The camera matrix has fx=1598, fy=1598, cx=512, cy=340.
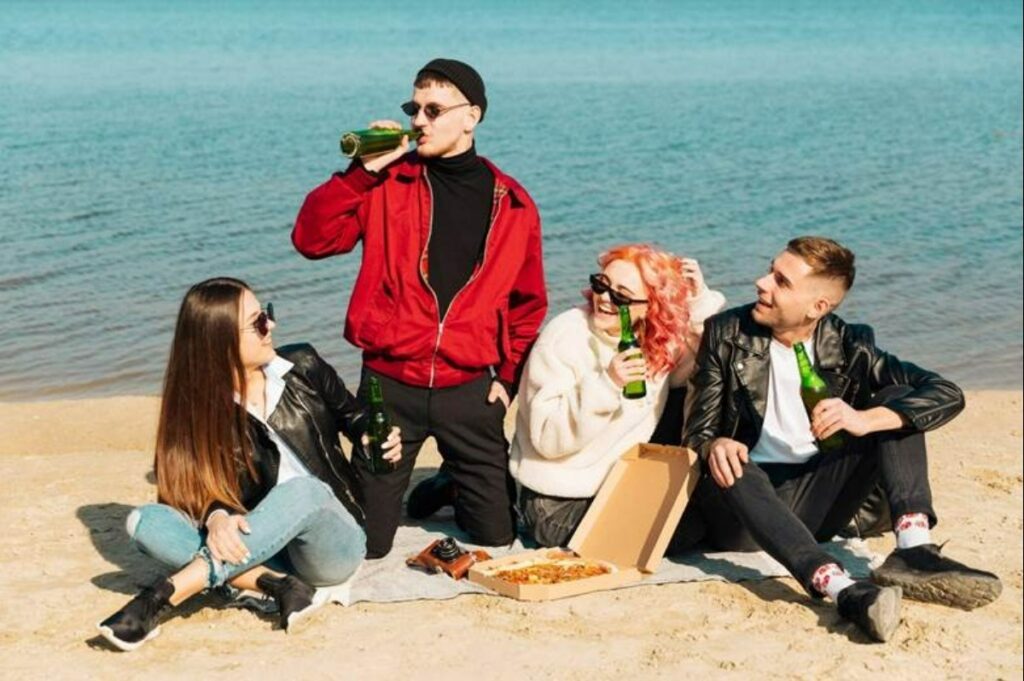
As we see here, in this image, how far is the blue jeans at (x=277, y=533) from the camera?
620cm

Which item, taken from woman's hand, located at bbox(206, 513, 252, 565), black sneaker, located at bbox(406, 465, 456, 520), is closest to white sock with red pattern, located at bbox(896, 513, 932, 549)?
black sneaker, located at bbox(406, 465, 456, 520)

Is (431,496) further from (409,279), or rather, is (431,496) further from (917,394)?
(917,394)

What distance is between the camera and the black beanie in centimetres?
704

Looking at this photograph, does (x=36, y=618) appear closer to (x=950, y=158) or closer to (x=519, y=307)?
(x=519, y=307)

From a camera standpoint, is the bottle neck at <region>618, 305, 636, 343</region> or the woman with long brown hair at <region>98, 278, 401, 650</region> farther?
the bottle neck at <region>618, 305, 636, 343</region>

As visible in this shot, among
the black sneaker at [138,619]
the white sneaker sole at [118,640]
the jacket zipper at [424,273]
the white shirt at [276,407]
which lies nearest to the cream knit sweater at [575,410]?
the jacket zipper at [424,273]

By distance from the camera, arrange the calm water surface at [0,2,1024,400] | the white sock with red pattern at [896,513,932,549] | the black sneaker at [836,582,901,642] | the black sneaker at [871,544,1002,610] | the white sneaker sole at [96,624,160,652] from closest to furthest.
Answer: the white sneaker sole at [96,624,160,652] → the black sneaker at [836,582,901,642] → the black sneaker at [871,544,1002,610] → the white sock with red pattern at [896,513,932,549] → the calm water surface at [0,2,1024,400]

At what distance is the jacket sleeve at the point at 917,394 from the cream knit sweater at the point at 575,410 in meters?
0.81

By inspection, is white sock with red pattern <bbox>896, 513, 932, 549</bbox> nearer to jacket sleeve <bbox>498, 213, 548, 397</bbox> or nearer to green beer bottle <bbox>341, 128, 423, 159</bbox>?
jacket sleeve <bbox>498, 213, 548, 397</bbox>

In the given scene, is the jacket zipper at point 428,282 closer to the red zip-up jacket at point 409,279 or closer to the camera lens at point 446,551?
the red zip-up jacket at point 409,279

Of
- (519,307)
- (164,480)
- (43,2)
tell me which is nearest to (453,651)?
(164,480)

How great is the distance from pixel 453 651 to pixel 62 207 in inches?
430

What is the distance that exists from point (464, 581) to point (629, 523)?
2.58ft

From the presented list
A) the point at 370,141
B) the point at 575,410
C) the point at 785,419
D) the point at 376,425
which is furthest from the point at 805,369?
the point at 370,141
